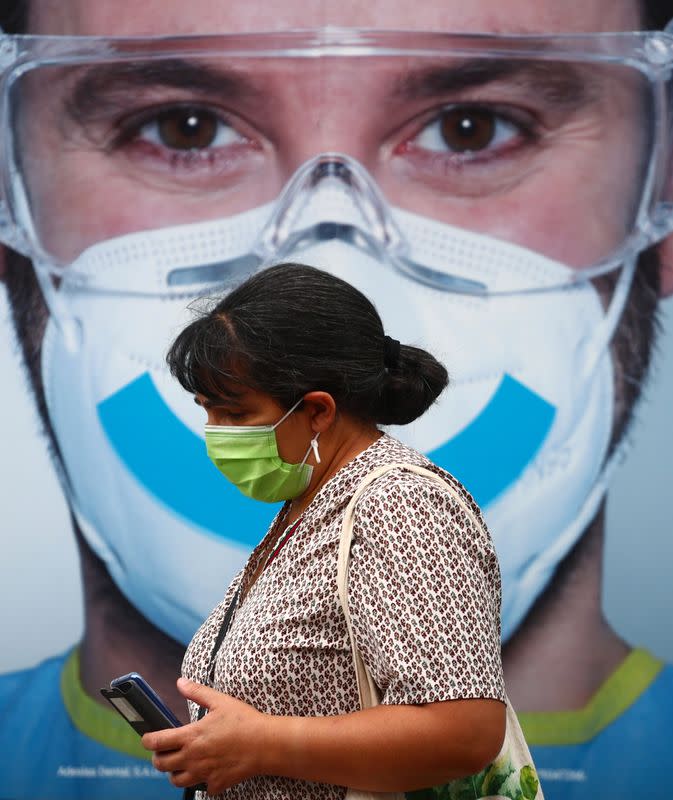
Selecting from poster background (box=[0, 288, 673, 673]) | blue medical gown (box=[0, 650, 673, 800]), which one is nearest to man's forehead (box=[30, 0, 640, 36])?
poster background (box=[0, 288, 673, 673])

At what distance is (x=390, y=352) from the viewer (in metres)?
1.51

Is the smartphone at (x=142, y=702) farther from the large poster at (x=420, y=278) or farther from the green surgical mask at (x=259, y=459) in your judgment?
the large poster at (x=420, y=278)

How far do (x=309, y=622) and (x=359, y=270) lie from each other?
2.01m

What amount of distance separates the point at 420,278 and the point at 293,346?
1874 millimetres

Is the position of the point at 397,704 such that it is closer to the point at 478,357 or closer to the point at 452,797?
the point at 452,797

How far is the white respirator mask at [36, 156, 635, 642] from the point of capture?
3250 mm

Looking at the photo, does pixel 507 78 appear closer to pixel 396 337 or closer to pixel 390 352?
pixel 396 337

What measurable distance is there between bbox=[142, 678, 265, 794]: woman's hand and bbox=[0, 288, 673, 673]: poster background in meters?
2.11

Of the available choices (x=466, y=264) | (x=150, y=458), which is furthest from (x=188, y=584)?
(x=466, y=264)

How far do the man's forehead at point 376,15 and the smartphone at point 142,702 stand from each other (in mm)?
2275

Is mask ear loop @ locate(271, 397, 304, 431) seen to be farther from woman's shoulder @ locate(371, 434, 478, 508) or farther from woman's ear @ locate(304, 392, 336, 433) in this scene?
woman's shoulder @ locate(371, 434, 478, 508)

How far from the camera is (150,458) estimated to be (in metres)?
3.31

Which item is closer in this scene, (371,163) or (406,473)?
(406,473)

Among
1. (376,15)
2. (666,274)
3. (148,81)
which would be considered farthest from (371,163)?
(666,274)
